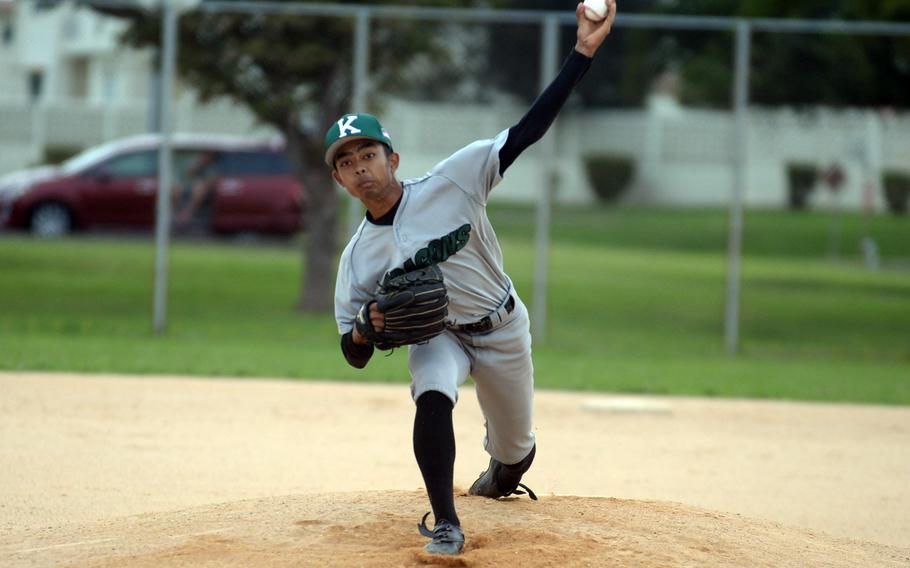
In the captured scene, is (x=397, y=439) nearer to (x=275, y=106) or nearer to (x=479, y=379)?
(x=479, y=379)

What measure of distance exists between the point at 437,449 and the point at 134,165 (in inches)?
436

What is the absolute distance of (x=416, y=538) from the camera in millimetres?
4598

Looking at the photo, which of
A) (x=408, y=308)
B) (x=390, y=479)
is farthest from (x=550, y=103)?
(x=390, y=479)

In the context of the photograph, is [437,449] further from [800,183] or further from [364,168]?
[800,183]

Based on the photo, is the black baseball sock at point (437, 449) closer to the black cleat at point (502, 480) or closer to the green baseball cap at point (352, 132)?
the black cleat at point (502, 480)

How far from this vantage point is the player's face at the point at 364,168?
183 inches

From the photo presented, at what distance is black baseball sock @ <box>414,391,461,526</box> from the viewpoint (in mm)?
4477

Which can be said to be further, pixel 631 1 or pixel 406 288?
pixel 631 1

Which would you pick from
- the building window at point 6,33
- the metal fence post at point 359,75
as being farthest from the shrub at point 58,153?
the building window at point 6,33

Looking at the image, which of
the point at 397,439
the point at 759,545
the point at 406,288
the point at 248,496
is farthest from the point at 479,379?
the point at 397,439

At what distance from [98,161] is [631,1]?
66.5ft

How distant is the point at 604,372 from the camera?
437 inches

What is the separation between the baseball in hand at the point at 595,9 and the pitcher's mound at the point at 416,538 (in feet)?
6.43

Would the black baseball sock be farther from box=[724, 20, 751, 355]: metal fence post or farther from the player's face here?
box=[724, 20, 751, 355]: metal fence post
